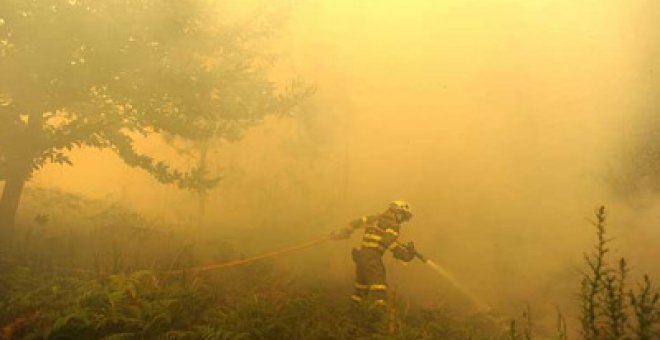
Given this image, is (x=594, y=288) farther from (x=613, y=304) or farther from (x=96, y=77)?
(x=96, y=77)

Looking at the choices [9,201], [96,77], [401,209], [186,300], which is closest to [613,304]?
[186,300]

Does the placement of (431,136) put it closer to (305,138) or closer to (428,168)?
(428,168)

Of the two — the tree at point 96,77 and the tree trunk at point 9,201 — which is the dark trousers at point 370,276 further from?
the tree trunk at point 9,201

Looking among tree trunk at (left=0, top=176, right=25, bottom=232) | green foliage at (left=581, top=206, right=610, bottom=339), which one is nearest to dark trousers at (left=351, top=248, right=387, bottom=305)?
green foliage at (left=581, top=206, right=610, bottom=339)

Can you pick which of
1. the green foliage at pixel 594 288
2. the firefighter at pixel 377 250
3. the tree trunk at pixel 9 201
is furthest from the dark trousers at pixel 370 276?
the tree trunk at pixel 9 201

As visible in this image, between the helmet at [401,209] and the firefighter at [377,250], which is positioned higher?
the helmet at [401,209]

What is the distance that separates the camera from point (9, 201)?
8.24 meters

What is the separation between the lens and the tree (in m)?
7.75

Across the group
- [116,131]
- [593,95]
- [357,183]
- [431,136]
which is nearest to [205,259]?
[116,131]

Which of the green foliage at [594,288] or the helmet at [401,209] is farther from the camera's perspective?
the helmet at [401,209]

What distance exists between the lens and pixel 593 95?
57.1 feet

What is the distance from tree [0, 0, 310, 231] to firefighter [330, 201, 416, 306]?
268 centimetres

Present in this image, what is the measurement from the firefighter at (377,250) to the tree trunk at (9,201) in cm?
507

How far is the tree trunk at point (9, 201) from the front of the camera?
8195 mm
